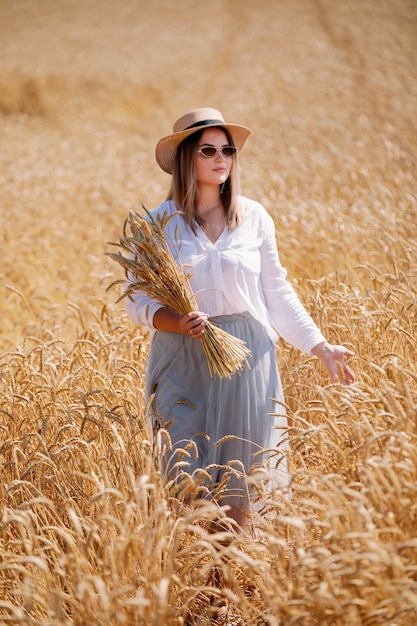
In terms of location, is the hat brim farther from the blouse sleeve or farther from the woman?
the blouse sleeve

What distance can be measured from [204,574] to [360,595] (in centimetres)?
52

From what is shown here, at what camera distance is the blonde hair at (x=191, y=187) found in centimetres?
291

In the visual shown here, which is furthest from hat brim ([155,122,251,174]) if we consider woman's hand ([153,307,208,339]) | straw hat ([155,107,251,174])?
woman's hand ([153,307,208,339])

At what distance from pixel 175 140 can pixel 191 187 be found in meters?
0.22

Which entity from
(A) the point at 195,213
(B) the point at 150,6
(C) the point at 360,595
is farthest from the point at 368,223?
(B) the point at 150,6

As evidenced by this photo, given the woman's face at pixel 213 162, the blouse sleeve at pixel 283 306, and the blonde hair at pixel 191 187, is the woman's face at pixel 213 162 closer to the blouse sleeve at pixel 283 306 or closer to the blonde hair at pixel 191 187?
the blonde hair at pixel 191 187

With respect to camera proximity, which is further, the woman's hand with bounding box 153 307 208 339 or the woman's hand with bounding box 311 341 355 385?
the woman's hand with bounding box 311 341 355 385

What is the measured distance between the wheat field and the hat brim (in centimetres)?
93

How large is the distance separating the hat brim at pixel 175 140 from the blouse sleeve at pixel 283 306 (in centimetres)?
43

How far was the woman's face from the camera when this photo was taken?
9.53 feet

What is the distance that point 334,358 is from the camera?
2.83 metres

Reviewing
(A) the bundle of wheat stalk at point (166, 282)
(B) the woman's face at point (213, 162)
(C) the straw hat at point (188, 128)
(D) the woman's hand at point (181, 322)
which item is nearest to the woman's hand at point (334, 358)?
(A) the bundle of wheat stalk at point (166, 282)

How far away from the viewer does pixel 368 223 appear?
6336 millimetres

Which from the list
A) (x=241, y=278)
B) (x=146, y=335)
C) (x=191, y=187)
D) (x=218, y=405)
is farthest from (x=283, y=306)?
(x=146, y=335)
